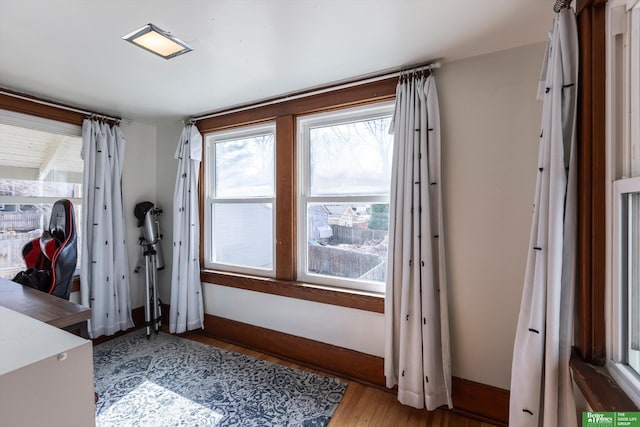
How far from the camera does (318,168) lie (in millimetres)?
2365

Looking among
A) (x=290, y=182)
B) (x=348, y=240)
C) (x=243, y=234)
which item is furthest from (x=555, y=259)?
(x=243, y=234)

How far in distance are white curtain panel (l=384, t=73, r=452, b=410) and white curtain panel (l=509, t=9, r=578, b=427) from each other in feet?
1.87

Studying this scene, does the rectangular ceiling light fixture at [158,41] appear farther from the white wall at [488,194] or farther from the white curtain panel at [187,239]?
the white wall at [488,194]

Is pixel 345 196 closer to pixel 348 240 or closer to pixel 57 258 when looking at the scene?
pixel 348 240

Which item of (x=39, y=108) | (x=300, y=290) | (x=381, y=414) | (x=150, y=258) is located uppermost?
(x=39, y=108)

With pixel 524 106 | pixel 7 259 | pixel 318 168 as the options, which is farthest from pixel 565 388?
pixel 7 259

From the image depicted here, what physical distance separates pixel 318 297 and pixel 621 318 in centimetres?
168

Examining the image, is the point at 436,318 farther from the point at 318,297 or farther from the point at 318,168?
the point at 318,168

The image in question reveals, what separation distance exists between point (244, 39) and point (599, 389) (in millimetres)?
2120

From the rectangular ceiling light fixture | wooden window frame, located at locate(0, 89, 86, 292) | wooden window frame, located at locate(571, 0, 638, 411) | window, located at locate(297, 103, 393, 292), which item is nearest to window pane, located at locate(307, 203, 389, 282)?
window, located at locate(297, 103, 393, 292)

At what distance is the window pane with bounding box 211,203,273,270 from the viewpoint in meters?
2.61

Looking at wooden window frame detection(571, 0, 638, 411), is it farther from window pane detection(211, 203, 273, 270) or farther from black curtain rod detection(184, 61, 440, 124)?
window pane detection(211, 203, 273, 270)

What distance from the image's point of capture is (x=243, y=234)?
2.75 meters

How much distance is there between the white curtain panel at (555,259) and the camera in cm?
112
